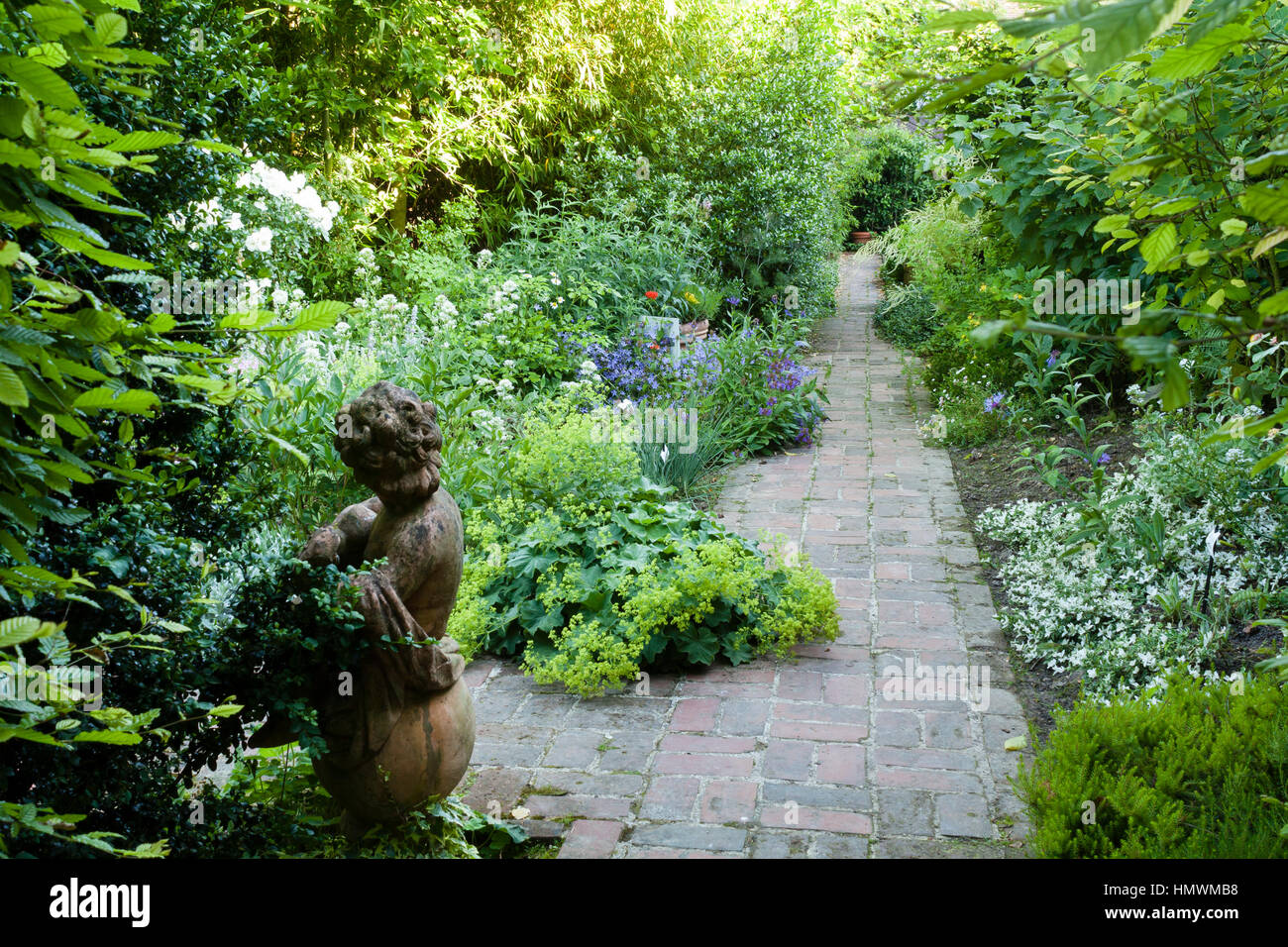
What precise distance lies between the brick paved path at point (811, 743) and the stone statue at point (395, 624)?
0.63 metres

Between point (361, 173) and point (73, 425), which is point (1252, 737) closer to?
point (73, 425)

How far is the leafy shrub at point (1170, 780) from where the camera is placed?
8.68 feet

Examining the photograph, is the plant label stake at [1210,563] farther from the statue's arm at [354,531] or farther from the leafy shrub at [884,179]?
the leafy shrub at [884,179]

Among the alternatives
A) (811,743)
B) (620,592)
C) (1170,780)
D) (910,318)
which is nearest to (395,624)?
(811,743)

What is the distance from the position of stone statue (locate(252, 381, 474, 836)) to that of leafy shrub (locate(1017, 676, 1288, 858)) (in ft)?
5.92

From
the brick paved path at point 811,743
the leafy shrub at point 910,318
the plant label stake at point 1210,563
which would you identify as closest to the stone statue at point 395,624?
the brick paved path at point 811,743

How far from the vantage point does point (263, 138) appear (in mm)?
2633

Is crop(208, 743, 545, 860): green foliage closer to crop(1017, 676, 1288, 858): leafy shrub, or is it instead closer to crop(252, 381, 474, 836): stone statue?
crop(252, 381, 474, 836): stone statue

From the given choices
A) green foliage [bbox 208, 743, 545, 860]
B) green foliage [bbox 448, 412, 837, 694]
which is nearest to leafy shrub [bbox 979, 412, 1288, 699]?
green foliage [bbox 448, 412, 837, 694]

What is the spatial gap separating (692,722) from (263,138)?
8.72ft

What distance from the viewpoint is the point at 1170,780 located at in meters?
2.82

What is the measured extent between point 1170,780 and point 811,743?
1.32 m

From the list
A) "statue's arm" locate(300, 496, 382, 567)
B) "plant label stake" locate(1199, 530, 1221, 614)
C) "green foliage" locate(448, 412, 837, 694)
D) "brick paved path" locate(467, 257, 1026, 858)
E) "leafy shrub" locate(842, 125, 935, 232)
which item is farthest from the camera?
"leafy shrub" locate(842, 125, 935, 232)

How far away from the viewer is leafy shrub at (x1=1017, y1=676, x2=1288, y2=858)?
2.64 meters
